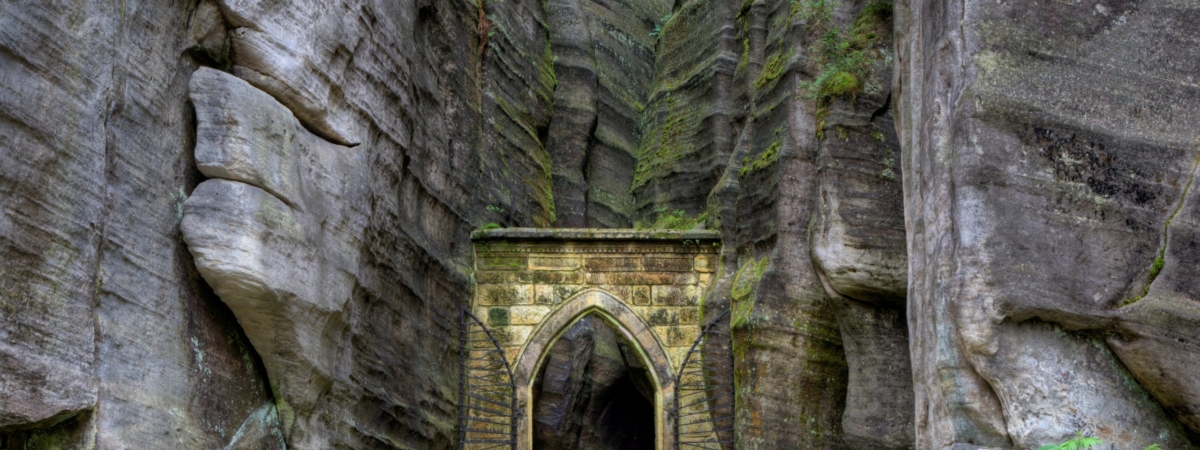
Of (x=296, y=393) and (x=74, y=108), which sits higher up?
(x=74, y=108)

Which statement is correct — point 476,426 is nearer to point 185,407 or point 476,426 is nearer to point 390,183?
point 390,183

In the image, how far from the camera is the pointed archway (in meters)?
13.1

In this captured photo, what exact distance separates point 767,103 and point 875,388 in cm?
375

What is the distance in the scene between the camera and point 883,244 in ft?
36.1

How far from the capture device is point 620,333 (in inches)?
532

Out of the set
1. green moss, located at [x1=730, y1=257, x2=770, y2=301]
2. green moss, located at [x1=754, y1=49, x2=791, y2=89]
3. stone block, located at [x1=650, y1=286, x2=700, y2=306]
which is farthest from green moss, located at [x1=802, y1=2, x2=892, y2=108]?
stone block, located at [x1=650, y1=286, x2=700, y2=306]

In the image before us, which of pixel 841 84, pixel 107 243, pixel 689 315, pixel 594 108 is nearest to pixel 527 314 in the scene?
pixel 689 315

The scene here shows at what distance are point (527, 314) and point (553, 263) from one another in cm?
67

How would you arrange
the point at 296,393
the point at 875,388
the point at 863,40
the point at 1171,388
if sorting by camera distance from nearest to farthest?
the point at 1171,388, the point at 296,393, the point at 875,388, the point at 863,40

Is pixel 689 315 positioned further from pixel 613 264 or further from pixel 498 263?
pixel 498 263

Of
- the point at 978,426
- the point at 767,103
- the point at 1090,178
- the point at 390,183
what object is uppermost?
the point at 767,103

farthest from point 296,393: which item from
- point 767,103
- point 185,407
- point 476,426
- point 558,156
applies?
point 558,156

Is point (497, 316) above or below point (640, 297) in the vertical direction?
below

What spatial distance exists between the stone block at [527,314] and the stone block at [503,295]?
0.23 ft
